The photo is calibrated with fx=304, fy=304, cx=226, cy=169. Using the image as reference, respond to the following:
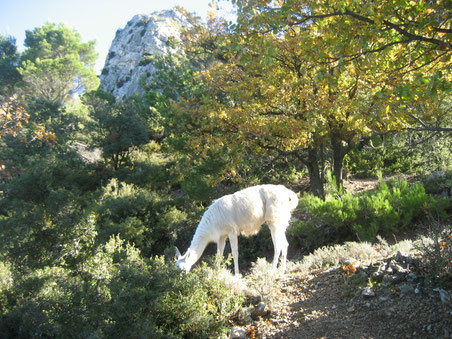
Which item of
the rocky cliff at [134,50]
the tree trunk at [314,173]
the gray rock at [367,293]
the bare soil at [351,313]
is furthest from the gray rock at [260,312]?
the rocky cliff at [134,50]

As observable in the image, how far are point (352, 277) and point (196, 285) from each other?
91.7 inches

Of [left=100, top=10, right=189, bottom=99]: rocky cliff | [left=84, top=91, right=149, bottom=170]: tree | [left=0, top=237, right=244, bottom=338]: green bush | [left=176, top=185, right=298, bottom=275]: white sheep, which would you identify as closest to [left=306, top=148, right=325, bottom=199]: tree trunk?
[left=176, top=185, right=298, bottom=275]: white sheep

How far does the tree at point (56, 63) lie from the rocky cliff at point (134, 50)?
4.64 metres

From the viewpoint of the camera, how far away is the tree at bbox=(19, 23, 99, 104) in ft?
107

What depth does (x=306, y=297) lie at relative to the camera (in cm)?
471

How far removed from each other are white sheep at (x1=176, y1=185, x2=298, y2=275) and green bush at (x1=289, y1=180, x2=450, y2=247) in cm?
228

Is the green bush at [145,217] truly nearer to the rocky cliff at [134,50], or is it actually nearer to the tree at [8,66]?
the rocky cliff at [134,50]

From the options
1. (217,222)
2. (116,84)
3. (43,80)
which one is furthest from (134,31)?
(217,222)

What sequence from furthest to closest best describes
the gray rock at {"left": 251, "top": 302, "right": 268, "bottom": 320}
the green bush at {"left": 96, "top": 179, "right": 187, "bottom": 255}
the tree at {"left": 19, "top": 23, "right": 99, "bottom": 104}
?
the tree at {"left": 19, "top": 23, "right": 99, "bottom": 104} → the green bush at {"left": 96, "top": 179, "right": 187, "bottom": 255} → the gray rock at {"left": 251, "top": 302, "right": 268, "bottom": 320}

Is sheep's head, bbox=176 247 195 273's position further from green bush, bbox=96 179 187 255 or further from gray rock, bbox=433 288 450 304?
green bush, bbox=96 179 187 255

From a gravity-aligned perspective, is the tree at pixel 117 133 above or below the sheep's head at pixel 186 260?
above

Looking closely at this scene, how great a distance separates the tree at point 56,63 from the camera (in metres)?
32.6

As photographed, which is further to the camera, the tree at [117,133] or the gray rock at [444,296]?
the tree at [117,133]

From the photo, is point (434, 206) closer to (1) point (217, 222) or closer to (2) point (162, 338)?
(1) point (217, 222)
